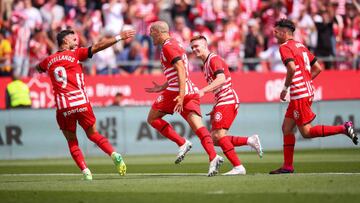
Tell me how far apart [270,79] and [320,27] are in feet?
7.52

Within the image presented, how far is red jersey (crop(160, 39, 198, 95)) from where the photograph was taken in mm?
15070

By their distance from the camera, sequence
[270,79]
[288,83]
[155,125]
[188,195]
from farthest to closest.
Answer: [270,79]
[155,125]
[288,83]
[188,195]

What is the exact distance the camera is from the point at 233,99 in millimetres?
15406

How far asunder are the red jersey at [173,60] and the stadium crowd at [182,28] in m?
11.8

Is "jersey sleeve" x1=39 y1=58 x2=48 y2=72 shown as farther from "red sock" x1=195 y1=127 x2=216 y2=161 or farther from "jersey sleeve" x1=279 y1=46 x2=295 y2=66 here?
"jersey sleeve" x1=279 y1=46 x2=295 y2=66

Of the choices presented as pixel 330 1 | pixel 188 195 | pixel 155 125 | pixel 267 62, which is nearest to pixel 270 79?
pixel 267 62

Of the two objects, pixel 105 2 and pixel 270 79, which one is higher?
pixel 105 2

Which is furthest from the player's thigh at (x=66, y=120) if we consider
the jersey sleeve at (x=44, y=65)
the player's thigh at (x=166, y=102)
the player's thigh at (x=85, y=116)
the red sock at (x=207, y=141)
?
the red sock at (x=207, y=141)

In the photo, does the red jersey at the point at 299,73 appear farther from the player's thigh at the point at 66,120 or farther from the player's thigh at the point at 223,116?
the player's thigh at the point at 66,120

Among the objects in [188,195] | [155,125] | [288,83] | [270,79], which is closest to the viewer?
[188,195]

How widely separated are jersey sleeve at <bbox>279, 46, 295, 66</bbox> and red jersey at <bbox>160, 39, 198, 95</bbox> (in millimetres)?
1544

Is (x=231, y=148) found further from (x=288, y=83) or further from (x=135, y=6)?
(x=135, y=6)

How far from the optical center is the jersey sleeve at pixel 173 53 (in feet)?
49.2

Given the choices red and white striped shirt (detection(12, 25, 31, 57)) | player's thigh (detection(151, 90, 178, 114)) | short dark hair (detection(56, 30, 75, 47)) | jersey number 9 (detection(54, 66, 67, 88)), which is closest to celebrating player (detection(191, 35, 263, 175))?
player's thigh (detection(151, 90, 178, 114))
